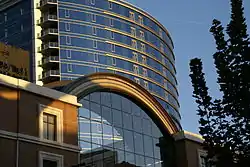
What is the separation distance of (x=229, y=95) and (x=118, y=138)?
50.5 feet

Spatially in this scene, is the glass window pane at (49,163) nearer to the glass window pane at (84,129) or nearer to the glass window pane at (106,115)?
the glass window pane at (84,129)

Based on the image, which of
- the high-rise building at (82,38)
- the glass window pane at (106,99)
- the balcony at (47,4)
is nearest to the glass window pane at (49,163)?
the glass window pane at (106,99)

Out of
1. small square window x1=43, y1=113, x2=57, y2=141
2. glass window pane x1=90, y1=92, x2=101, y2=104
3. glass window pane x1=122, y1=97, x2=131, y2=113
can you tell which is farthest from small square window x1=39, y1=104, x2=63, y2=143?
glass window pane x1=122, y1=97, x2=131, y2=113

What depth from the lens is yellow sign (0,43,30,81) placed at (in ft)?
102

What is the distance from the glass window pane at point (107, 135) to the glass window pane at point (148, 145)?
3.72 meters

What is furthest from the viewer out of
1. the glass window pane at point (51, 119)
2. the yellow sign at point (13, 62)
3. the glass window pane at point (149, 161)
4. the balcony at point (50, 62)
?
the balcony at point (50, 62)

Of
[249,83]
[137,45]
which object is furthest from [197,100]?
[137,45]

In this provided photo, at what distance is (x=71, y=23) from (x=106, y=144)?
48.0 m

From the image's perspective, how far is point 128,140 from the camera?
3797 centimetres

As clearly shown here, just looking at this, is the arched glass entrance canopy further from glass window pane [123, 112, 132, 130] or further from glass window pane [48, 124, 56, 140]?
glass window pane [48, 124, 56, 140]

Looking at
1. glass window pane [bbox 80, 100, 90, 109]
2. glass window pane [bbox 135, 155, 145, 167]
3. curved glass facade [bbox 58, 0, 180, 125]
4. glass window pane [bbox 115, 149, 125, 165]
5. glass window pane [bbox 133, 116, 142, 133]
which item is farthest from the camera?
curved glass facade [bbox 58, 0, 180, 125]

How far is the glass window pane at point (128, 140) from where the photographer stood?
37.7 meters

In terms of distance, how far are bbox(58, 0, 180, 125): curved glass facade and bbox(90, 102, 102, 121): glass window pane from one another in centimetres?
4252

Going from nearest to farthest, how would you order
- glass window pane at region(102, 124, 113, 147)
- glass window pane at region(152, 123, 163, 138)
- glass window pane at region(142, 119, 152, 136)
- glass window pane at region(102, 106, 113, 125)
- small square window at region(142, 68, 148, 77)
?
1. glass window pane at region(102, 124, 113, 147)
2. glass window pane at region(102, 106, 113, 125)
3. glass window pane at region(142, 119, 152, 136)
4. glass window pane at region(152, 123, 163, 138)
5. small square window at region(142, 68, 148, 77)
